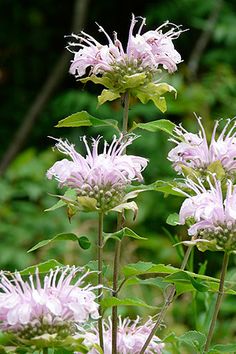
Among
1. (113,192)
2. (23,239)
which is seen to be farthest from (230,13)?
(113,192)

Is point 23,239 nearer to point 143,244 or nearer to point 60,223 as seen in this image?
point 60,223

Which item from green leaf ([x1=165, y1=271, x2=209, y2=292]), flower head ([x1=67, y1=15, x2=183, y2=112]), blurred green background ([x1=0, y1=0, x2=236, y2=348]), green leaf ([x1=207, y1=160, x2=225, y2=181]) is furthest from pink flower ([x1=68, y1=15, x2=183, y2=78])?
blurred green background ([x1=0, y1=0, x2=236, y2=348])

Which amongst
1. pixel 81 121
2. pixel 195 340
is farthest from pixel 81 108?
pixel 195 340

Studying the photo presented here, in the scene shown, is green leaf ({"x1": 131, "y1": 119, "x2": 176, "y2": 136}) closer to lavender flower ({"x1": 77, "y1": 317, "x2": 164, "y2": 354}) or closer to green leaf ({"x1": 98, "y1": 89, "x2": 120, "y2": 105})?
green leaf ({"x1": 98, "y1": 89, "x2": 120, "y2": 105})

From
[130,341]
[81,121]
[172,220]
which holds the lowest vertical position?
[130,341]

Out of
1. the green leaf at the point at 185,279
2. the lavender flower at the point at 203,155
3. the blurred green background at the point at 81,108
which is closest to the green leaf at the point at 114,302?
the green leaf at the point at 185,279

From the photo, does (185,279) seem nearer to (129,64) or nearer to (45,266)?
(45,266)
